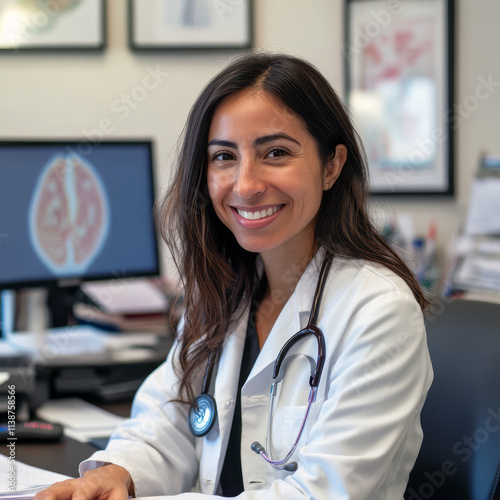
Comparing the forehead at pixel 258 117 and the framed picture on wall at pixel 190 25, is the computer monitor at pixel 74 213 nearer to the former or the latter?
the forehead at pixel 258 117

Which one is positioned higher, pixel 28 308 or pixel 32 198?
pixel 32 198

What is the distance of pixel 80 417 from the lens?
1406 mm

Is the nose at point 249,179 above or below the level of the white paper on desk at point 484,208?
above

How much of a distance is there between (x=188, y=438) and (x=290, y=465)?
0.29m

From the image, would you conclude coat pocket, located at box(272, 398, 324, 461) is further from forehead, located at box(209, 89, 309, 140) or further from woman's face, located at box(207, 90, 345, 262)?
forehead, located at box(209, 89, 309, 140)

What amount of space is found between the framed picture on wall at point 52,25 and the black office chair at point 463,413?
1.91 m

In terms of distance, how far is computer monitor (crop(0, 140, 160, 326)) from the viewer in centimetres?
161

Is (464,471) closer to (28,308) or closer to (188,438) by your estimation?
(188,438)

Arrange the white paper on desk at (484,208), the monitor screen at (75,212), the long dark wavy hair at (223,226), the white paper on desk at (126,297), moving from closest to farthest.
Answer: the long dark wavy hair at (223,226)
the monitor screen at (75,212)
the white paper on desk at (126,297)
the white paper on desk at (484,208)

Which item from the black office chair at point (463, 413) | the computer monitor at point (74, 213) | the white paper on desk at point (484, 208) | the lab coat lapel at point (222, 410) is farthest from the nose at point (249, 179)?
the white paper on desk at point (484, 208)

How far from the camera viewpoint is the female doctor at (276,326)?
0.90 meters

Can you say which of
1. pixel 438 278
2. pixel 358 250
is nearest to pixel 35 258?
pixel 358 250

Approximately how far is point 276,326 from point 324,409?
0.24 metres

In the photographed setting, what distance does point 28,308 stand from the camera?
172 cm
